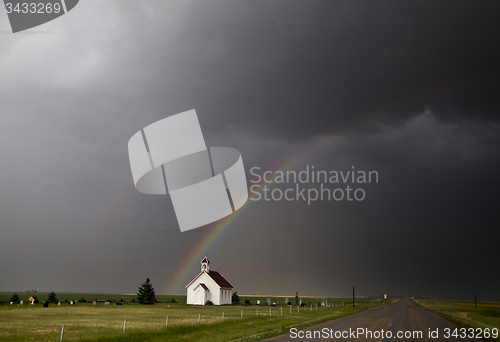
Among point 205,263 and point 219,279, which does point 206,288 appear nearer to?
point 219,279

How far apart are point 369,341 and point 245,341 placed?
6309 mm

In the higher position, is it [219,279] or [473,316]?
[219,279]

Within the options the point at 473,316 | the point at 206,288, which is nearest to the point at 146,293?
the point at 206,288

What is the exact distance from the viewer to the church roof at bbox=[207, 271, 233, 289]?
254 feet

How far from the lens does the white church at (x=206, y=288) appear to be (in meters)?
75.0

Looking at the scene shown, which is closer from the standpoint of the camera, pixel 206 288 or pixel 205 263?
pixel 206 288

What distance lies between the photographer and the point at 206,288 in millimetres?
75250

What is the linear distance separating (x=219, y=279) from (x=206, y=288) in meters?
5.67

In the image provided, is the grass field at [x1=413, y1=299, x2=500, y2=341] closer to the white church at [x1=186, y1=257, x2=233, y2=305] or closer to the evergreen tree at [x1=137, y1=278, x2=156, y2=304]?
the white church at [x1=186, y1=257, x2=233, y2=305]

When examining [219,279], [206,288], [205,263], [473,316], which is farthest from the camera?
[219,279]

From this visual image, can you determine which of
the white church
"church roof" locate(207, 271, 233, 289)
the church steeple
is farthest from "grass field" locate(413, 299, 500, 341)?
the church steeple

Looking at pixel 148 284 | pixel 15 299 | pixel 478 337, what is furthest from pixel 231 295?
pixel 478 337

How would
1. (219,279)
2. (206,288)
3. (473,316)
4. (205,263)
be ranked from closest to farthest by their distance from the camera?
1. (473,316)
2. (206,288)
3. (205,263)
4. (219,279)

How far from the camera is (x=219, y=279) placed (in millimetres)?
80438
